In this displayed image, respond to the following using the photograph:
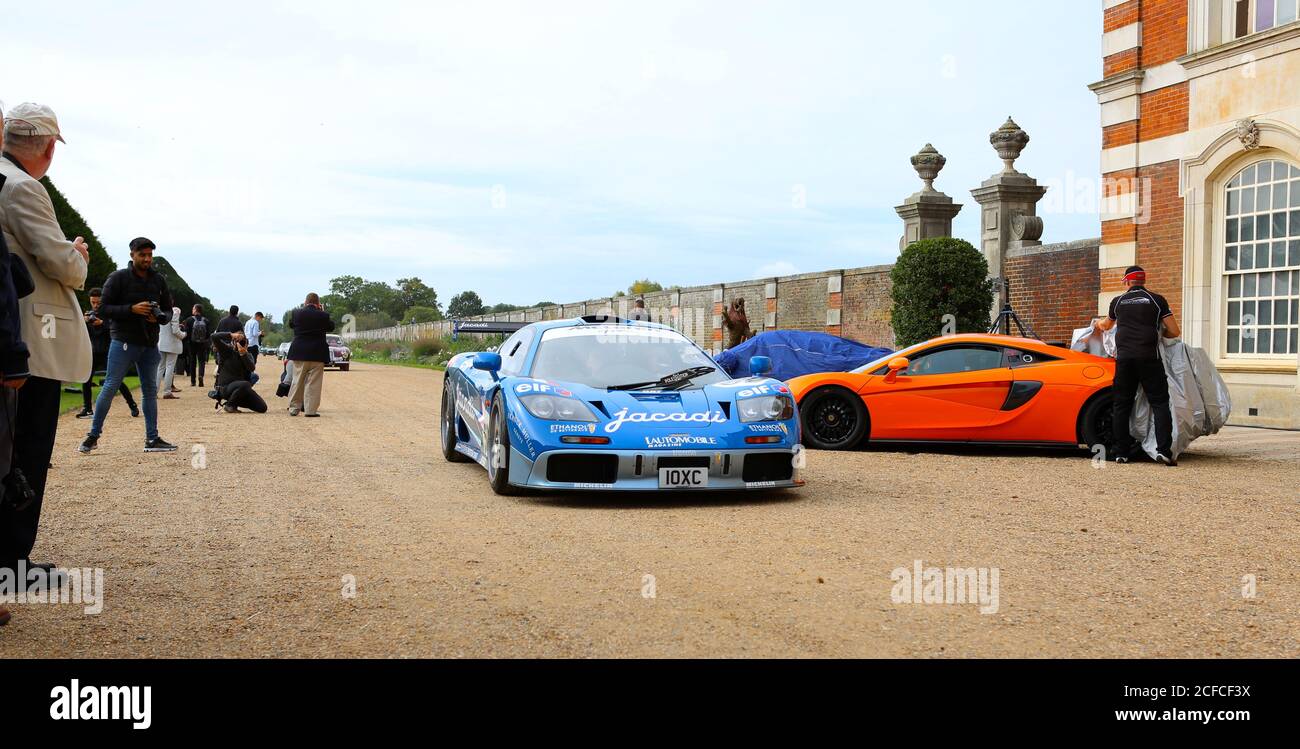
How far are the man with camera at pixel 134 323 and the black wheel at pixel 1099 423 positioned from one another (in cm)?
886

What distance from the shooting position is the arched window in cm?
1548

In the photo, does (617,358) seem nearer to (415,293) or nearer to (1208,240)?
(1208,240)

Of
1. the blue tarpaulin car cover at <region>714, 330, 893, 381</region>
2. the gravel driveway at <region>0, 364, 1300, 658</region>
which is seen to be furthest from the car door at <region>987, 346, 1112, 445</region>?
the blue tarpaulin car cover at <region>714, 330, 893, 381</region>

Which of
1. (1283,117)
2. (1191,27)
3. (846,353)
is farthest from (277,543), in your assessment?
(1191,27)

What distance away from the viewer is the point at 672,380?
28.7ft

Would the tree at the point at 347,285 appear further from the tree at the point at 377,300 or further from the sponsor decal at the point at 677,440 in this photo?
the sponsor decal at the point at 677,440

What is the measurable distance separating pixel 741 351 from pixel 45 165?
39.0 ft

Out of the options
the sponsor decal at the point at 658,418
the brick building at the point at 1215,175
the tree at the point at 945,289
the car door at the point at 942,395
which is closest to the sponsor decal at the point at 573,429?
the sponsor decal at the point at 658,418

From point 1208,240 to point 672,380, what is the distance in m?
11.5

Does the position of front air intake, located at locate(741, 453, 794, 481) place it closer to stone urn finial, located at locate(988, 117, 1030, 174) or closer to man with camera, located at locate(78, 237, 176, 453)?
man with camera, located at locate(78, 237, 176, 453)

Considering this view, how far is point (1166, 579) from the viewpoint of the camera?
5473 millimetres

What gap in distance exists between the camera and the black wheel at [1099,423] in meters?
11.3

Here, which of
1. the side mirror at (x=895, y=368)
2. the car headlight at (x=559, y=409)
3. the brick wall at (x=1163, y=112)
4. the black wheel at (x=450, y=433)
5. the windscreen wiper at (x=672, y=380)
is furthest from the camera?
the brick wall at (x=1163, y=112)
